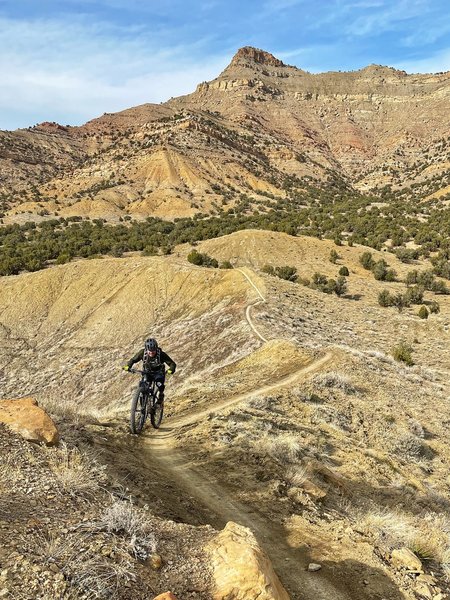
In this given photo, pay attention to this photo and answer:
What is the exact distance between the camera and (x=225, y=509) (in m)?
7.64

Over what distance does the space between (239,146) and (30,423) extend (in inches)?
4805

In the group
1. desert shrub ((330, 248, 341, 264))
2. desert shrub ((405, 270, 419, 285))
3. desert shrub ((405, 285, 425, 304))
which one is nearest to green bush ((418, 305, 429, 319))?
desert shrub ((405, 285, 425, 304))

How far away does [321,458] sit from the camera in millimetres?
11227

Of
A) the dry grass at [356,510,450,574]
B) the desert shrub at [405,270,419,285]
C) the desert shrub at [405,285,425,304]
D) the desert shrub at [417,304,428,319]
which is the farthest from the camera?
the desert shrub at [405,270,419,285]

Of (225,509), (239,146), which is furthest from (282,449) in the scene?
(239,146)

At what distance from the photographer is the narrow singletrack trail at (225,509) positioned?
565 cm

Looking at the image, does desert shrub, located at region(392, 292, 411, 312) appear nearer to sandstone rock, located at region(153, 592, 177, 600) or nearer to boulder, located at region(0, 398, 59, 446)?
boulder, located at region(0, 398, 59, 446)

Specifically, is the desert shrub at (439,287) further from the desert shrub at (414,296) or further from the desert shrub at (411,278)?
the desert shrub at (414,296)

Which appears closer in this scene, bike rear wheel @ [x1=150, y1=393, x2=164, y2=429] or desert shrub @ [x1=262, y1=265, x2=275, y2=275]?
Answer: bike rear wheel @ [x1=150, y1=393, x2=164, y2=429]

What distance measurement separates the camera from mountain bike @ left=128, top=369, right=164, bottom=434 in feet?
35.0

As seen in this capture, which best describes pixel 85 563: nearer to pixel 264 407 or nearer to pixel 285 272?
pixel 264 407

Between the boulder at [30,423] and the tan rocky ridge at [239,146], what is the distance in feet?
250

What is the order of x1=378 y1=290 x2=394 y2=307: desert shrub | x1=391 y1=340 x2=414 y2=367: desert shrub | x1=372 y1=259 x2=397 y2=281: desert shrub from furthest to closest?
x1=372 y1=259 x2=397 y2=281: desert shrub → x1=378 y1=290 x2=394 y2=307: desert shrub → x1=391 y1=340 x2=414 y2=367: desert shrub

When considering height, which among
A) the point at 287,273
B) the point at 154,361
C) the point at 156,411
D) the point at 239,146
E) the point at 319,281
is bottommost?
the point at 156,411
